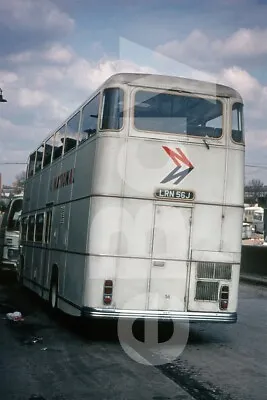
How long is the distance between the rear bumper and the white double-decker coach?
0.02 metres

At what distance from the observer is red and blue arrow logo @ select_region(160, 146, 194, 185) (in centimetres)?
987

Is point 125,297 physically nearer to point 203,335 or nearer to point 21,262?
point 203,335

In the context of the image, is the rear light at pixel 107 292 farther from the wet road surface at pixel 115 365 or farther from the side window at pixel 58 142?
the side window at pixel 58 142

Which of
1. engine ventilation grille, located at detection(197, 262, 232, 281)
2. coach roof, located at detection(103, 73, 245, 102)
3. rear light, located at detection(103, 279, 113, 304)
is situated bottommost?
rear light, located at detection(103, 279, 113, 304)

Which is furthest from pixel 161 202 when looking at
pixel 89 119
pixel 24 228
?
pixel 24 228

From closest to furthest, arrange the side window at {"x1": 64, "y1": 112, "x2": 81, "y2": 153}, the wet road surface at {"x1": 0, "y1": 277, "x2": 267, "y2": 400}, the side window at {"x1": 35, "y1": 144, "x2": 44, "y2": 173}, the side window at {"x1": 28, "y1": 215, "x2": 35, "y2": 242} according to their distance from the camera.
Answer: the wet road surface at {"x1": 0, "y1": 277, "x2": 267, "y2": 400}
the side window at {"x1": 64, "y1": 112, "x2": 81, "y2": 153}
the side window at {"x1": 35, "y1": 144, "x2": 44, "y2": 173}
the side window at {"x1": 28, "y1": 215, "x2": 35, "y2": 242}

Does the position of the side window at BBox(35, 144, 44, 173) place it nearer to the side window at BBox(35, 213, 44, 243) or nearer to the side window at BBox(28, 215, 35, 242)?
the side window at BBox(28, 215, 35, 242)

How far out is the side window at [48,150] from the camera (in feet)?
49.0

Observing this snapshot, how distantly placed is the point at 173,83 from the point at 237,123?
51.1 inches

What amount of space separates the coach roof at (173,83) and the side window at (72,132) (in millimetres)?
1989

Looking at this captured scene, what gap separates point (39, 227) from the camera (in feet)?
50.5

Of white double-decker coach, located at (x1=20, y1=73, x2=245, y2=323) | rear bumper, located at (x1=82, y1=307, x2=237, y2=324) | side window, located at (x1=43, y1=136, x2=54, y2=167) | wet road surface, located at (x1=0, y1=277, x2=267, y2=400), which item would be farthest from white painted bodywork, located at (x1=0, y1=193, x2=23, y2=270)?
rear bumper, located at (x1=82, y1=307, x2=237, y2=324)

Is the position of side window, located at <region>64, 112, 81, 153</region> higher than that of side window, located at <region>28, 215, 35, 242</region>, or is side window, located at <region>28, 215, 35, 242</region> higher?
side window, located at <region>64, 112, 81, 153</region>

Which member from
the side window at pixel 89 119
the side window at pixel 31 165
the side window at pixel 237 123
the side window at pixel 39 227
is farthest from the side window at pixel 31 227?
the side window at pixel 237 123
